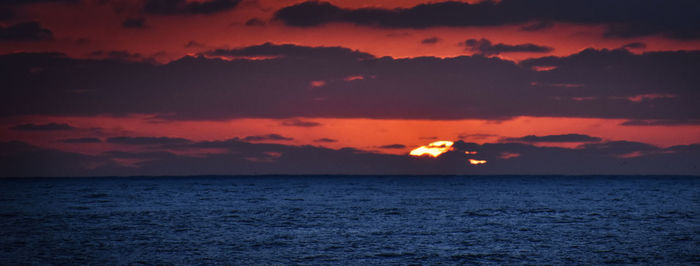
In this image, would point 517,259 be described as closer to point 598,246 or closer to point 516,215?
point 598,246

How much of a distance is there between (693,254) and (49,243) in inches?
1889

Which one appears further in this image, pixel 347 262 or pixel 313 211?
pixel 313 211

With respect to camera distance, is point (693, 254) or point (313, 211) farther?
point (313, 211)

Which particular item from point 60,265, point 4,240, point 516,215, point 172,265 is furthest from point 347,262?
point 516,215

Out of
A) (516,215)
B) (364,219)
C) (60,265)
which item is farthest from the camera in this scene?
(516,215)

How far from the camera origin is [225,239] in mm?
53906

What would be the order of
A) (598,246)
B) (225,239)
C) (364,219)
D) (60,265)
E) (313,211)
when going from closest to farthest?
(60,265) < (598,246) < (225,239) < (364,219) < (313,211)

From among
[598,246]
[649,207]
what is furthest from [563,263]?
[649,207]

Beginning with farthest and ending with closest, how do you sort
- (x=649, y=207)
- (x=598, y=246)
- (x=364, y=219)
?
(x=649, y=207)
(x=364, y=219)
(x=598, y=246)

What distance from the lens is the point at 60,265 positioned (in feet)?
133

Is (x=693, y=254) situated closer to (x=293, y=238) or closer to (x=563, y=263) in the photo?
(x=563, y=263)

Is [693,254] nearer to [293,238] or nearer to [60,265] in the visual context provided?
[293,238]

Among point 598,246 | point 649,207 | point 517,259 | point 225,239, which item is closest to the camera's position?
point 517,259

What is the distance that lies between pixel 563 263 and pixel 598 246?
29.2 ft
